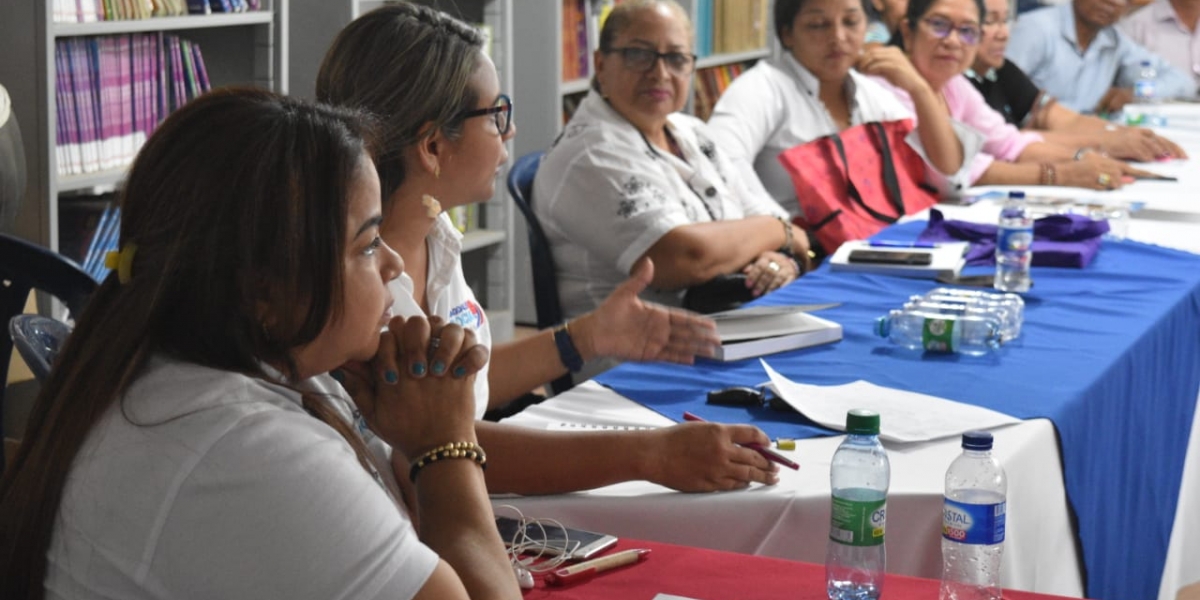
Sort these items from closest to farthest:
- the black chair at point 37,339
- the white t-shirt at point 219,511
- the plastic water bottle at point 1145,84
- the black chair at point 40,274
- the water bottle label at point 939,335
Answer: the white t-shirt at point 219,511, the black chair at point 37,339, the black chair at point 40,274, the water bottle label at point 939,335, the plastic water bottle at point 1145,84

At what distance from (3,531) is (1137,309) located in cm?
206

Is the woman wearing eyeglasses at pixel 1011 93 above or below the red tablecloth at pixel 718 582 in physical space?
above

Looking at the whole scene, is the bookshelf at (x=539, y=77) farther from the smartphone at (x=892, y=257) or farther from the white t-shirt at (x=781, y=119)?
the smartphone at (x=892, y=257)

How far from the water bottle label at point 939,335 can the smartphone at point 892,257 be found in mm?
598

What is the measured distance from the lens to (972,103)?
4492 millimetres

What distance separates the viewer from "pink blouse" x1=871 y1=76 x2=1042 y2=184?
4.38m

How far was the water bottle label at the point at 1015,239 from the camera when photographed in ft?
8.55

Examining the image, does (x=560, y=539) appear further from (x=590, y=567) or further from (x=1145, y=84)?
(x=1145, y=84)

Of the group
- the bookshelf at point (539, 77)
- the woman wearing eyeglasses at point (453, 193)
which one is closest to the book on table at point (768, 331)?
the woman wearing eyeglasses at point (453, 193)

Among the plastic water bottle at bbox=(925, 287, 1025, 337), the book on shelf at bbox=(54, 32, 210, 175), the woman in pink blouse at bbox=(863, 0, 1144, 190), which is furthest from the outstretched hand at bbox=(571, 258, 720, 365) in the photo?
the woman in pink blouse at bbox=(863, 0, 1144, 190)

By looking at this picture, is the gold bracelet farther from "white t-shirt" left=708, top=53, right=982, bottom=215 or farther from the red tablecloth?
the red tablecloth

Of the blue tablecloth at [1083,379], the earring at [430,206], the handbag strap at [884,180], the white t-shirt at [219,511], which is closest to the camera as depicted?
the white t-shirt at [219,511]

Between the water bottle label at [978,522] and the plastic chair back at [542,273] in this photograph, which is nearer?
the water bottle label at [978,522]

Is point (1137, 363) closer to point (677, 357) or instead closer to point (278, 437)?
point (677, 357)
